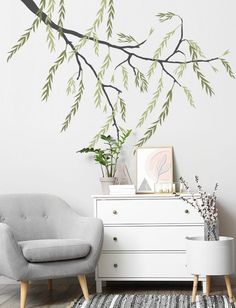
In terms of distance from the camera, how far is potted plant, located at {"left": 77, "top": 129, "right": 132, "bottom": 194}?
4.87 meters

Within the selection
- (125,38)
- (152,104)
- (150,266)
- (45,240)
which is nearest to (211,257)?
(150,266)

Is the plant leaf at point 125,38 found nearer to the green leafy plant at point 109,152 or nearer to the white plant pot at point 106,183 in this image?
the green leafy plant at point 109,152

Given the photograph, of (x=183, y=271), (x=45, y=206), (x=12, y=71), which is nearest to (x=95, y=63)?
(x=12, y=71)

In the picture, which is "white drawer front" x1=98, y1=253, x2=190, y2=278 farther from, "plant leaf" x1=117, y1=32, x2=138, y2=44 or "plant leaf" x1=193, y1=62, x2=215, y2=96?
"plant leaf" x1=117, y1=32, x2=138, y2=44

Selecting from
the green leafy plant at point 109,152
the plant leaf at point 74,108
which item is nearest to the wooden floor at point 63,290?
the green leafy plant at point 109,152

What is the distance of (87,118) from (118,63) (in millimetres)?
484

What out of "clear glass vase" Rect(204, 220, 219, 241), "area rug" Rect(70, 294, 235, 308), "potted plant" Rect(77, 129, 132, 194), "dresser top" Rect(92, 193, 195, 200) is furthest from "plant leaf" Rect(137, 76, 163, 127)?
"area rug" Rect(70, 294, 235, 308)

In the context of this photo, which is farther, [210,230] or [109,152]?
[109,152]

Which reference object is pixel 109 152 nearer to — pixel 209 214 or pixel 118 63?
pixel 118 63

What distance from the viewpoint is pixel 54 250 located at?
405 centimetres

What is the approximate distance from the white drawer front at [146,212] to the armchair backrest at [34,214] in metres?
0.26

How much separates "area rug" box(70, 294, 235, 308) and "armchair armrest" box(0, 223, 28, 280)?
0.39m

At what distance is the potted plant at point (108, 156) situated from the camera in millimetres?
4867

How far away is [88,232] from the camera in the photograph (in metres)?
4.36
